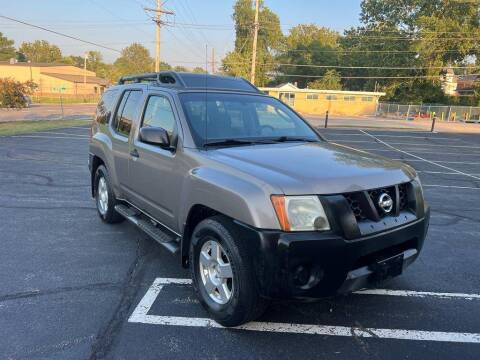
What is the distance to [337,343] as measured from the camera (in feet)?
10.2

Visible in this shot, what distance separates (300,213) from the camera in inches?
110

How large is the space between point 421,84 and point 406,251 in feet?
204

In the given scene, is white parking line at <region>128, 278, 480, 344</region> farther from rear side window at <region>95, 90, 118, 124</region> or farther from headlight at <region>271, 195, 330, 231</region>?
rear side window at <region>95, 90, 118, 124</region>

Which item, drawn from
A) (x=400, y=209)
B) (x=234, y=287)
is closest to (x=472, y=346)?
(x=400, y=209)

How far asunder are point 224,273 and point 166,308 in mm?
728

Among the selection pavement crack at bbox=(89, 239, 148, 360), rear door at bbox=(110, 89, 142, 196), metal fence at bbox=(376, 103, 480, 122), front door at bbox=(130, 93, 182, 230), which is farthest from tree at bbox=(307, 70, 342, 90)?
pavement crack at bbox=(89, 239, 148, 360)

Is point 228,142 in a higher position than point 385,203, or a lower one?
higher

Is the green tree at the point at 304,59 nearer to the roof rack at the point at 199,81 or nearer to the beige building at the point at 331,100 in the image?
A: the beige building at the point at 331,100

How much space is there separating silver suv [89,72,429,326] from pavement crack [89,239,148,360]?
45 cm

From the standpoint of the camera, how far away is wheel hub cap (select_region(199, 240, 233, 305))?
324 centimetres

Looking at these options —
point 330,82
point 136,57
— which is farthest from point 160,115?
point 136,57

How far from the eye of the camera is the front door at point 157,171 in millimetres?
3854

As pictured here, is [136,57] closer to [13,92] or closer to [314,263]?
[13,92]

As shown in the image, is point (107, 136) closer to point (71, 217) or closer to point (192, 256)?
point (71, 217)
